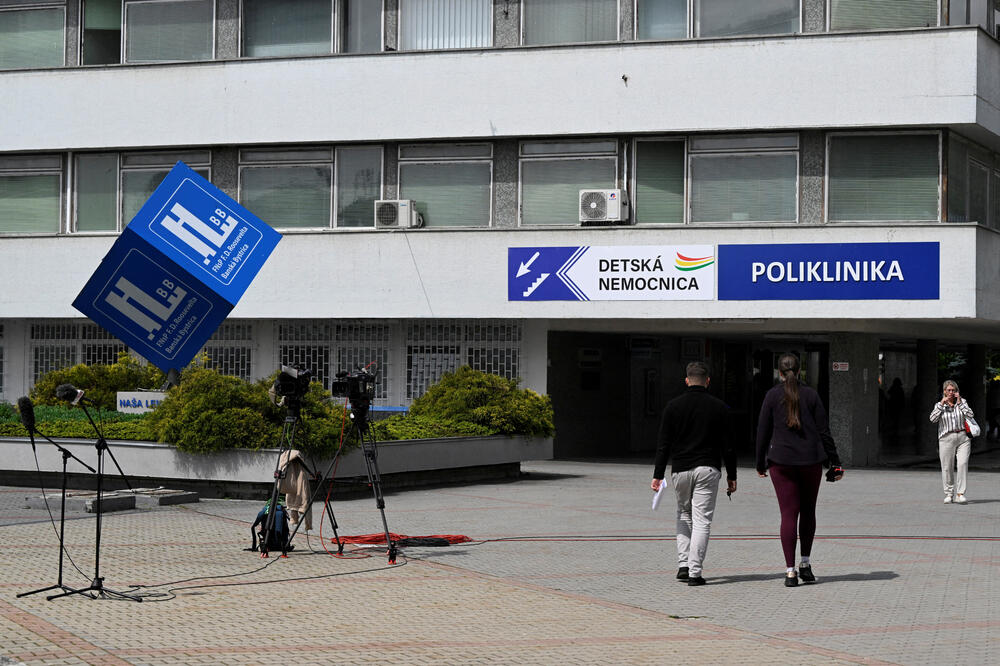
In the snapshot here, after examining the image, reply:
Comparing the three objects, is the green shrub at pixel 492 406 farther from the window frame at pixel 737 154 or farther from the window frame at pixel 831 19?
the window frame at pixel 831 19

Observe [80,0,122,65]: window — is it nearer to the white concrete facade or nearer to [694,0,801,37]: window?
the white concrete facade

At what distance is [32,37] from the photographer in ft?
96.0

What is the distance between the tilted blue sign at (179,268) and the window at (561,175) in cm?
672

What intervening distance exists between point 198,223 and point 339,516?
22.9 ft

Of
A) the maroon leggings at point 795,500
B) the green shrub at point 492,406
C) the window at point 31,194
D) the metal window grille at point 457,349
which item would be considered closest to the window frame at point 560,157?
the metal window grille at point 457,349

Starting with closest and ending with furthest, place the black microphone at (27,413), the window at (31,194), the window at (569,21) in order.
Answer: the black microphone at (27,413) < the window at (569,21) < the window at (31,194)

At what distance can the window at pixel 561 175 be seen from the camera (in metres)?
26.0

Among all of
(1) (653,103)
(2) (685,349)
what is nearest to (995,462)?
(2) (685,349)

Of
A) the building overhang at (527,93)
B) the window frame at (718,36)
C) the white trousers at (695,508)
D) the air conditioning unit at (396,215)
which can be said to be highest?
the window frame at (718,36)

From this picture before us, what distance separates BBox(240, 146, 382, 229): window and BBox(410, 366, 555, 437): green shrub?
19.6 feet

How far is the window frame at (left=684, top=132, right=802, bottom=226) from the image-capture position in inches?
982

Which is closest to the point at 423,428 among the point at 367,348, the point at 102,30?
the point at 367,348

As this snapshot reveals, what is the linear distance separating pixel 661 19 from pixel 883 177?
5.08 meters

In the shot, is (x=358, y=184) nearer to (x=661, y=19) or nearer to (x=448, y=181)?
(x=448, y=181)
